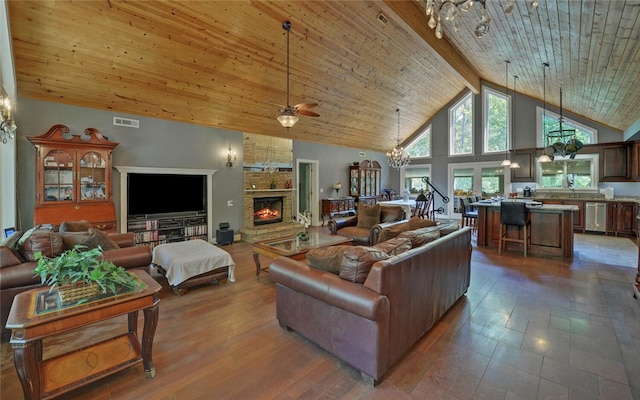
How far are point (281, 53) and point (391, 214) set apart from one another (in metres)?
3.73

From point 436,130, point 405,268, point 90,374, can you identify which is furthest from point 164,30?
point 436,130

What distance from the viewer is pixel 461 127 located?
1007 centimetres

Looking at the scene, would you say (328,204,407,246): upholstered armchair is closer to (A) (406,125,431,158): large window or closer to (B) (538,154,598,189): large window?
(B) (538,154,598,189): large window

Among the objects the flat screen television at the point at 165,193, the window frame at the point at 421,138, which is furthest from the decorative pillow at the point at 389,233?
the window frame at the point at 421,138

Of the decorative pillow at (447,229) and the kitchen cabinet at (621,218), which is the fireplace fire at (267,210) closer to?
the decorative pillow at (447,229)

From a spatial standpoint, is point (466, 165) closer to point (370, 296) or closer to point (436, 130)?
point (436, 130)

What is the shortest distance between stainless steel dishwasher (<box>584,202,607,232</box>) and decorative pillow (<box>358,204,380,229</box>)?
6.12 meters

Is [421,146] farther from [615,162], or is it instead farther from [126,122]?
[126,122]

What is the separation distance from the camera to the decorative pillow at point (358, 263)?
2066mm

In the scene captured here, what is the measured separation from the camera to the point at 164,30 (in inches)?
158

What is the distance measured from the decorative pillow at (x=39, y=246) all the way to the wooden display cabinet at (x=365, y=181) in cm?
824

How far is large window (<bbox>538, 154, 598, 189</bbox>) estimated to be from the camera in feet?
25.4

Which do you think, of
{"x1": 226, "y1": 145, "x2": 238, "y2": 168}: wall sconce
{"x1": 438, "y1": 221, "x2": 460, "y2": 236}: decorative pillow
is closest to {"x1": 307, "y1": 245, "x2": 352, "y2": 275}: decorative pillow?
{"x1": 438, "y1": 221, "x2": 460, "y2": 236}: decorative pillow

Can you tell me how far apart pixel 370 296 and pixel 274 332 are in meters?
1.27
